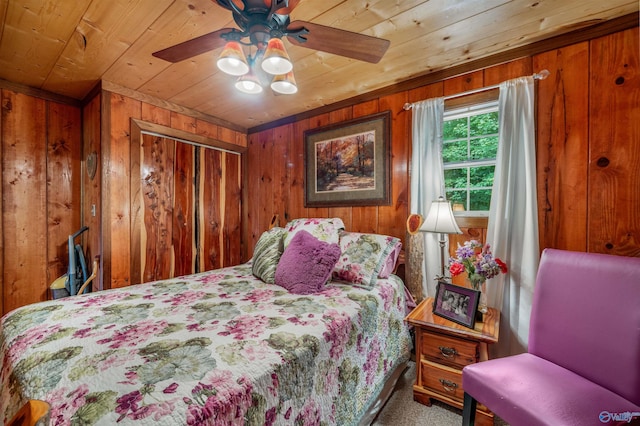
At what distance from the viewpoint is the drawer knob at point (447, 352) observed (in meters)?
1.53

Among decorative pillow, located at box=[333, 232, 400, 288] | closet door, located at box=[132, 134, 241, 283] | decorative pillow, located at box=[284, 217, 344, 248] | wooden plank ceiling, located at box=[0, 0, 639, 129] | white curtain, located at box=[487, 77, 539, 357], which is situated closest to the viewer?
wooden plank ceiling, located at box=[0, 0, 639, 129]

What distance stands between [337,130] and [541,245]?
1915mm

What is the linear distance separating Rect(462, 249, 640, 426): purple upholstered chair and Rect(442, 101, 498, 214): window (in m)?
0.74

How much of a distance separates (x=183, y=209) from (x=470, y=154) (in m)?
2.82

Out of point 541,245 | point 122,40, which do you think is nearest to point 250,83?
point 122,40

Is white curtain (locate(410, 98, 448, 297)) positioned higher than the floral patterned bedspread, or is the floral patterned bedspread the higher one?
white curtain (locate(410, 98, 448, 297))

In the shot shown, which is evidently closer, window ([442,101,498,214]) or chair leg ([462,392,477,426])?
chair leg ([462,392,477,426])

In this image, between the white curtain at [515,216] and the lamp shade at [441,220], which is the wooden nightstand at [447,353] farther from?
the lamp shade at [441,220]

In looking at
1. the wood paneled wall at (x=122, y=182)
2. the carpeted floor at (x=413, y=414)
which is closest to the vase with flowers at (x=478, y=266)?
the carpeted floor at (x=413, y=414)

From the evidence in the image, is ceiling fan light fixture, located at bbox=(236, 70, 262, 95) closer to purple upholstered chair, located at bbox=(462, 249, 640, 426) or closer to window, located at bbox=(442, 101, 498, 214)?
window, located at bbox=(442, 101, 498, 214)

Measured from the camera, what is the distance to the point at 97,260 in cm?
229

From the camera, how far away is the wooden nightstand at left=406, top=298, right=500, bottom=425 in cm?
144

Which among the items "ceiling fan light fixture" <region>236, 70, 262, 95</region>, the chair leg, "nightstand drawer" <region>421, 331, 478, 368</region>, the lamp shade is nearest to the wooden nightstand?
"nightstand drawer" <region>421, 331, 478, 368</region>

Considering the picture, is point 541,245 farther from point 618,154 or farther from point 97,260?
point 97,260
